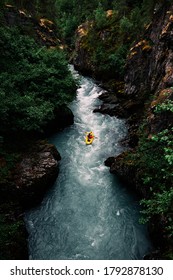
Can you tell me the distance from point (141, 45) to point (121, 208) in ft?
49.0

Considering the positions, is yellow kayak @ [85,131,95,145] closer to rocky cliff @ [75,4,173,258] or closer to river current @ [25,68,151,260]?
river current @ [25,68,151,260]

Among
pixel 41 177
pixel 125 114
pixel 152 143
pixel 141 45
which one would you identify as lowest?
pixel 41 177

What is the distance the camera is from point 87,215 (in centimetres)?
1235

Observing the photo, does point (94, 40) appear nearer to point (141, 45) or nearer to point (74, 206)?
point (141, 45)

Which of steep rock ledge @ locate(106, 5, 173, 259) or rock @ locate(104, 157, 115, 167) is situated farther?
rock @ locate(104, 157, 115, 167)

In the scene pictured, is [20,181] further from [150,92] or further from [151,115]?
[150,92]

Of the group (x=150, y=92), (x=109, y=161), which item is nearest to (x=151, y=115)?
(x=109, y=161)

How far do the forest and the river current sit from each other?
1.34 meters

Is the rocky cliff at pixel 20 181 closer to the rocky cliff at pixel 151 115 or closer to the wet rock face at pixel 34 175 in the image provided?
the wet rock face at pixel 34 175

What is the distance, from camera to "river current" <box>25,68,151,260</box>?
35.4 feet

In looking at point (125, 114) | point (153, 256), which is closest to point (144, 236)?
point (153, 256)

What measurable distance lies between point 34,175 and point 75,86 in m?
9.67

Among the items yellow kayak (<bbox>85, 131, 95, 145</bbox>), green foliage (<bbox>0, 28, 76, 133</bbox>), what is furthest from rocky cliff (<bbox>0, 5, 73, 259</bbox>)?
yellow kayak (<bbox>85, 131, 95, 145</bbox>)
